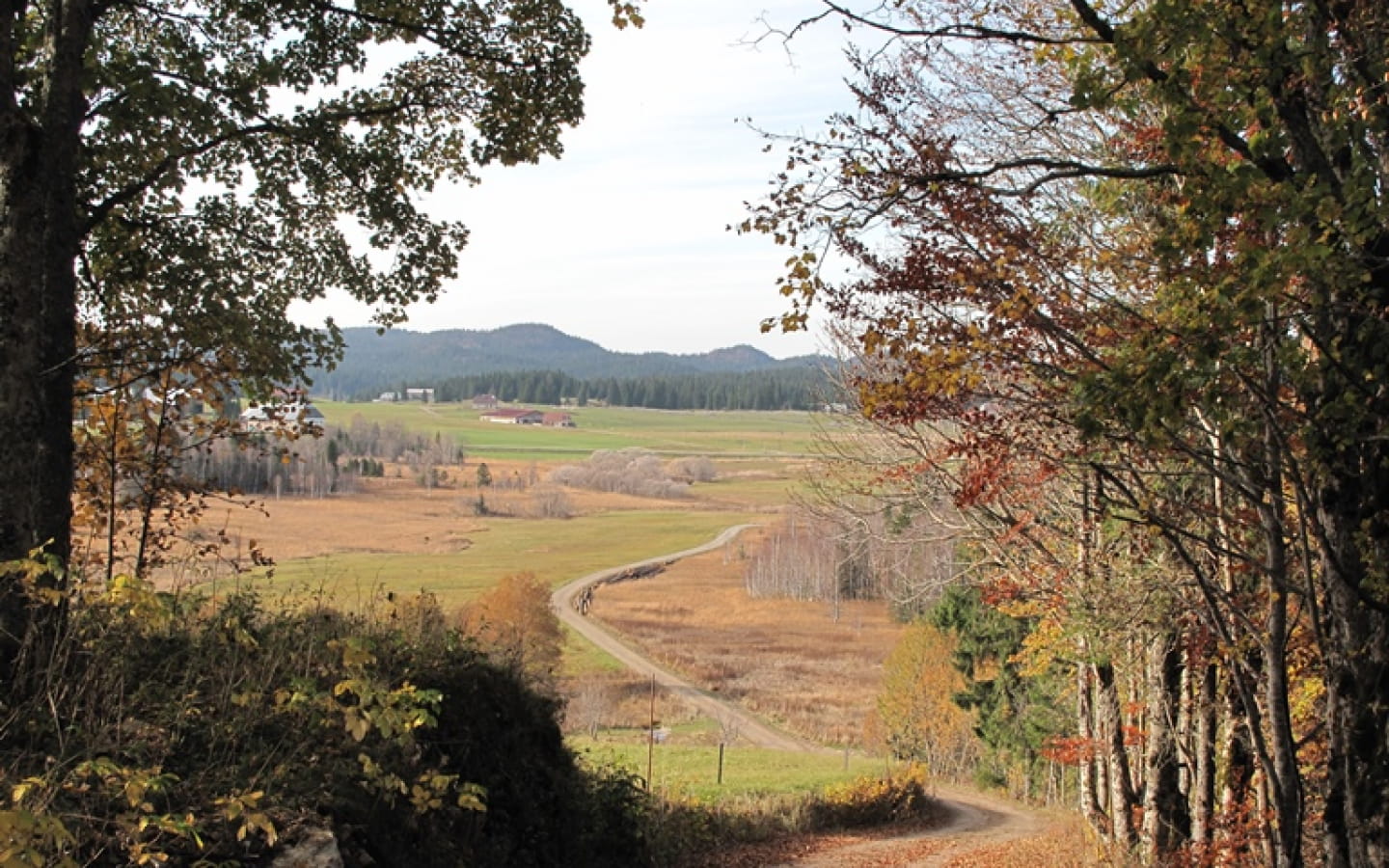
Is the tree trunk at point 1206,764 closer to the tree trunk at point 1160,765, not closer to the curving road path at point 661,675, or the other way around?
the tree trunk at point 1160,765

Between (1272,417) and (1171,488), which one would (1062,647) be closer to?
(1171,488)

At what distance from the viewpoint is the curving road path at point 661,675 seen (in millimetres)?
40250

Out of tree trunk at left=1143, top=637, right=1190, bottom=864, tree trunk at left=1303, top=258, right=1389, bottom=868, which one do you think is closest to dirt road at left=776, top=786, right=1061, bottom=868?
tree trunk at left=1143, top=637, right=1190, bottom=864

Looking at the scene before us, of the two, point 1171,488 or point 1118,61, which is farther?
point 1171,488

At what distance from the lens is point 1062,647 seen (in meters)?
12.4

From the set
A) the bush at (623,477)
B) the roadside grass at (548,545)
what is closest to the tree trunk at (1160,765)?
Result: the roadside grass at (548,545)

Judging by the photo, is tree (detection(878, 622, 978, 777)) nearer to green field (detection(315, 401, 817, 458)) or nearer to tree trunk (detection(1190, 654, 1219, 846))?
tree trunk (detection(1190, 654, 1219, 846))

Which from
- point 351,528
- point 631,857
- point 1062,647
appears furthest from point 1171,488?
point 351,528

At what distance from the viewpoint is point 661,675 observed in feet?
166

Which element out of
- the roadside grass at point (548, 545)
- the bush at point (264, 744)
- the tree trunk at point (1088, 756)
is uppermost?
the bush at point (264, 744)

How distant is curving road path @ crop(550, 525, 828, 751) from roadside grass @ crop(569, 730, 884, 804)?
3.38 metres

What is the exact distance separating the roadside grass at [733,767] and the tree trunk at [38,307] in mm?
11840

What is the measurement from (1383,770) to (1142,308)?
13.0 feet

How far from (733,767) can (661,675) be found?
22.8m
